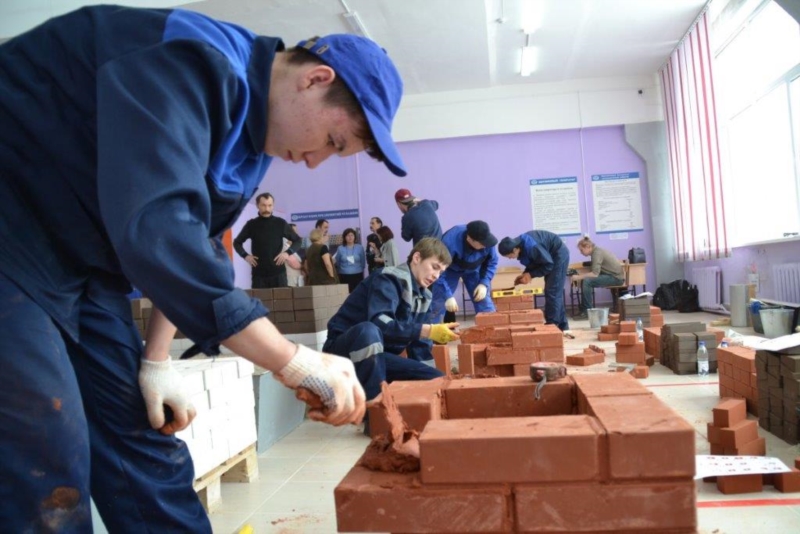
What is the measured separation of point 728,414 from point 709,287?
8422 mm

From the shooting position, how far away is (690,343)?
5234 millimetres

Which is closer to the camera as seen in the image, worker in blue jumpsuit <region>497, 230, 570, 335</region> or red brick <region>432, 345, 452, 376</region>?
red brick <region>432, 345, 452, 376</region>

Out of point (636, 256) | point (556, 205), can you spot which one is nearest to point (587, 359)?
point (636, 256)

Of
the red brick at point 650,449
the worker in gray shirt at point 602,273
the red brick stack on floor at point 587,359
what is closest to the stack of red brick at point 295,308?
the red brick stack on floor at point 587,359

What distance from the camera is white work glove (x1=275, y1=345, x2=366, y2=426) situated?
1214 mm

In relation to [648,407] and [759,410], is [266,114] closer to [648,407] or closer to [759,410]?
[648,407]

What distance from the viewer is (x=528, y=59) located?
11.1 metres

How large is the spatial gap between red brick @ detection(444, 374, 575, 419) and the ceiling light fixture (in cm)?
919

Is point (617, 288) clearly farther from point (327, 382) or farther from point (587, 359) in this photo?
point (327, 382)

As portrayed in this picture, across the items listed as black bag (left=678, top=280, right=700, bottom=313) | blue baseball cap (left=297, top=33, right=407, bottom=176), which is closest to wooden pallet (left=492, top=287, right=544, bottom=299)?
black bag (left=678, top=280, right=700, bottom=313)

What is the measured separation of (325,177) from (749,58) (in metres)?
7.78

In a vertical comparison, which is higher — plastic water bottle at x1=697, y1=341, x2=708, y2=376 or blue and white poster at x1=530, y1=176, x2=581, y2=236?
blue and white poster at x1=530, y1=176, x2=581, y2=236

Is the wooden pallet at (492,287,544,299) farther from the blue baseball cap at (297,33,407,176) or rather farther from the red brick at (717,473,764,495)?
the blue baseball cap at (297,33,407,176)

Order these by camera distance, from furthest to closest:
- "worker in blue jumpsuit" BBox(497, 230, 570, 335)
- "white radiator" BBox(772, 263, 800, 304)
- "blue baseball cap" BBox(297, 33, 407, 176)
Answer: "worker in blue jumpsuit" BBox(497, 230, 570, 335)
"white radiator" BBox(772, 263, 800, 304)
"blue baseball cap" BBox(297, 33, 407, 176)
